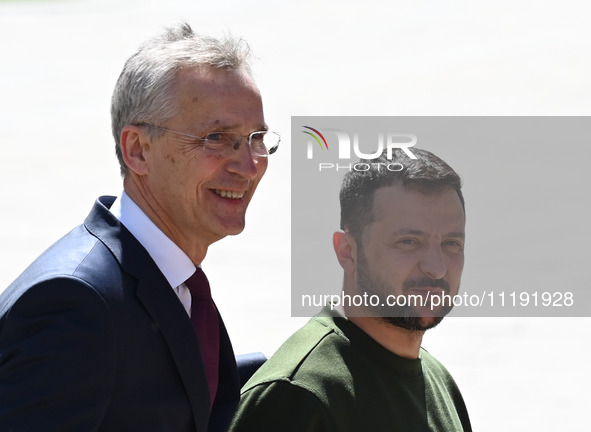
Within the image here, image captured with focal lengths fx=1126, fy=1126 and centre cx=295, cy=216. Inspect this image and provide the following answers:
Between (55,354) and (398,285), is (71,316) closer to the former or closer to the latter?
(55,354)

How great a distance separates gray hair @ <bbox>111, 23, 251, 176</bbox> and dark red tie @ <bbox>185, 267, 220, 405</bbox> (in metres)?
0.33

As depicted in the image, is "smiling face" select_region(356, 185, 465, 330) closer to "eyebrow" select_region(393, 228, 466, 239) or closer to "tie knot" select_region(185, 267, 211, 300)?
"eyebrow" select_region(393, 228, 466, 239)

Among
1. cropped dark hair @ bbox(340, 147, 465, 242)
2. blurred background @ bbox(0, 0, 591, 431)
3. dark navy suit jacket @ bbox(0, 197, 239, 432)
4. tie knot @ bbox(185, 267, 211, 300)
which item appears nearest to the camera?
dark navy suit jacket @ bbox(0, 197, 239, 432)

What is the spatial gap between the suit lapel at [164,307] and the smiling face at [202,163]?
0.13 metres

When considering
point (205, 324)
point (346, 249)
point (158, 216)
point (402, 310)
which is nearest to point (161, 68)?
point (158, 216)

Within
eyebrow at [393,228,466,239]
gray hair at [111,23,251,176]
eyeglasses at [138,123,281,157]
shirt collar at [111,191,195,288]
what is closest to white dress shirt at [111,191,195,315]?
shirt collar at [111,191,195,288]

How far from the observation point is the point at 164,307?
257 centimetres

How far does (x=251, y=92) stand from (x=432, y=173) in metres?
0.61

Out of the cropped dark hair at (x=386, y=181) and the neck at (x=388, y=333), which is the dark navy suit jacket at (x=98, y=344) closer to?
the neck at (x=388, y=333)

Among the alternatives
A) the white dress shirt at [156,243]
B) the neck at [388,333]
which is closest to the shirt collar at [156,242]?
the white dress shirt at [156,243]

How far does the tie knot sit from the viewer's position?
278cm

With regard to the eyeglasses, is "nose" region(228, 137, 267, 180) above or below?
below

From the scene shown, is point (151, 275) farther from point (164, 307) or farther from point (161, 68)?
point (161, 68)

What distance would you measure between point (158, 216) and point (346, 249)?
60cm
